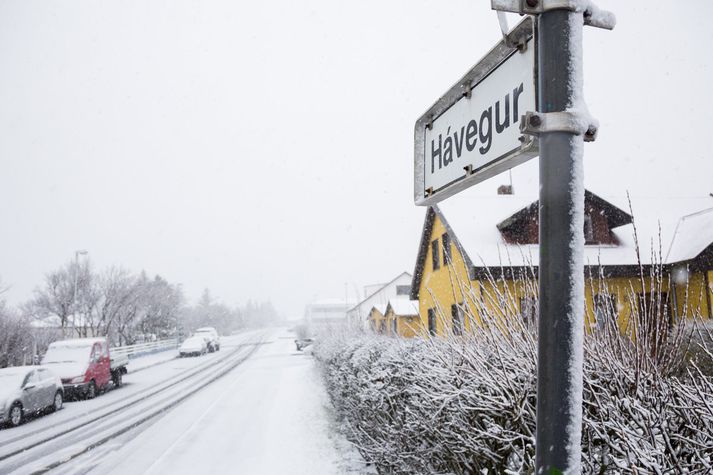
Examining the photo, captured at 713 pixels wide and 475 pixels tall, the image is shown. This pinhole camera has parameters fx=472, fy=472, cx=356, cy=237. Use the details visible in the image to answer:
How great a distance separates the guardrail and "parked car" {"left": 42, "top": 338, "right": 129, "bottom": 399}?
10.4 metres

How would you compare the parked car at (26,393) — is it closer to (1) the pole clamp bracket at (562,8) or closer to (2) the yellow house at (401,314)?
(1) the pole clamp bracket at (562,8)

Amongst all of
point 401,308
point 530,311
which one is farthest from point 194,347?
point 530,311

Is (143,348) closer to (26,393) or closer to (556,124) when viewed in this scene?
(26,393)

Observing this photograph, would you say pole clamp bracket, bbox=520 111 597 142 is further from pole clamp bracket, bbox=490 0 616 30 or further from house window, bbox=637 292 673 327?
house window, bbox=637 292 673 327

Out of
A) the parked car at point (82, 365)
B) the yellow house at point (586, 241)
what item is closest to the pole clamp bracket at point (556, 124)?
the yellow house at point (586, 241)

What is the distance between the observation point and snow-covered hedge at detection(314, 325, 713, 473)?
1.99 metres

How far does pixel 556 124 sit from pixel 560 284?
438 mm

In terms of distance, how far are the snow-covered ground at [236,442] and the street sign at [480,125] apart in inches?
244

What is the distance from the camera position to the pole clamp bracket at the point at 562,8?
53.4 inches

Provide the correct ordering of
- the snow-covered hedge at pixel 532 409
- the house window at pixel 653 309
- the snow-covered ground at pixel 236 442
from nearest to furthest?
the snow-covered hedge at pixel 532 409 → the house window at pixel 653 309 → the snow-covered ground at pixel 236 442

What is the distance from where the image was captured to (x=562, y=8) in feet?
4.46

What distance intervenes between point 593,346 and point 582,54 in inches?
73.2

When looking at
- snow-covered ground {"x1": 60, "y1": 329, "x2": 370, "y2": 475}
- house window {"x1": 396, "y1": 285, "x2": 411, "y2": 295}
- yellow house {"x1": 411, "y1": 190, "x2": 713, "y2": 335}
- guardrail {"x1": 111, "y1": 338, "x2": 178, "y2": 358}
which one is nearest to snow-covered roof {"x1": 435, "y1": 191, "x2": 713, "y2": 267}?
yellow house {"x1": 411, "y1": 190, "x2": 713, "y2": 335}

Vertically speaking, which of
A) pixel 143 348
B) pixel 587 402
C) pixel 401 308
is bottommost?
pixel 143 348
